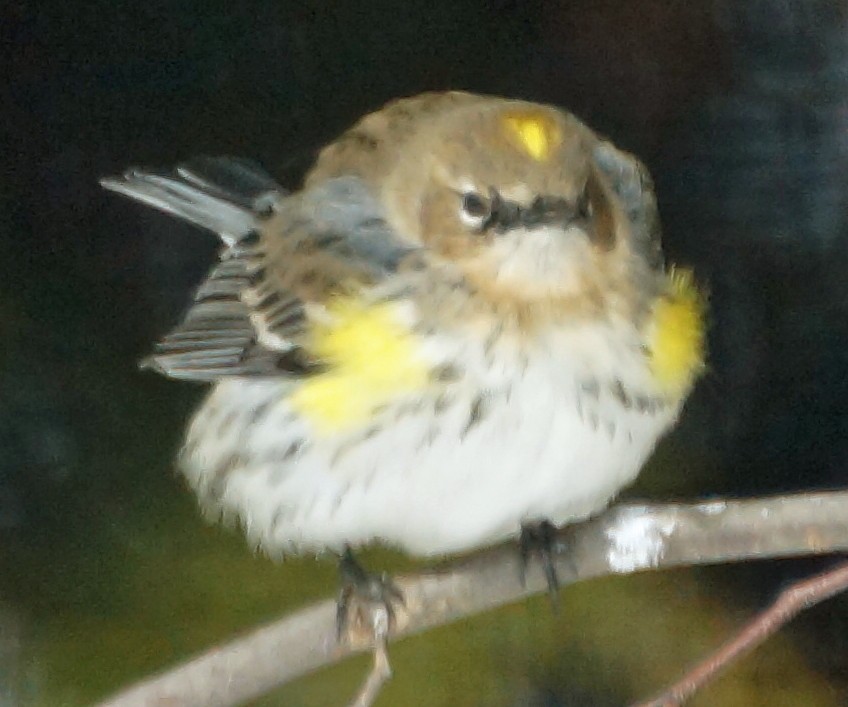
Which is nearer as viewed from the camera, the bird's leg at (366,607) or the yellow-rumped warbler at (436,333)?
the yellow-rumped warbler at (436,333)

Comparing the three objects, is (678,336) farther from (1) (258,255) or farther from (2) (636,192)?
(1) (258,255)

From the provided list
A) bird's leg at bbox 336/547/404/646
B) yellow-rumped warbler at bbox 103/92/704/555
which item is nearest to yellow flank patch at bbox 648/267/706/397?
yellow-rumped warbler at bbox 103/92/704/555

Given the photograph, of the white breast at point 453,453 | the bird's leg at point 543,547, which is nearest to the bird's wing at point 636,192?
the white breast at point 453,453

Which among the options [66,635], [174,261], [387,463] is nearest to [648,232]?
[387,463]

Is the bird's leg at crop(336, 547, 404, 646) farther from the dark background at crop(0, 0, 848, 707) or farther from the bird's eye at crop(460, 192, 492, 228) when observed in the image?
the bird's eye at crop(460, 192, 492, 228)

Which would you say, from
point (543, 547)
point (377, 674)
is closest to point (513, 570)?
Result: point (543, 547)

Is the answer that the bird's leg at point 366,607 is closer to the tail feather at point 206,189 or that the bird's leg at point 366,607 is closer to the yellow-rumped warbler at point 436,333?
the yellow-rumped warbler at point 436,333

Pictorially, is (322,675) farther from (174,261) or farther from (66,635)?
(174,261)
